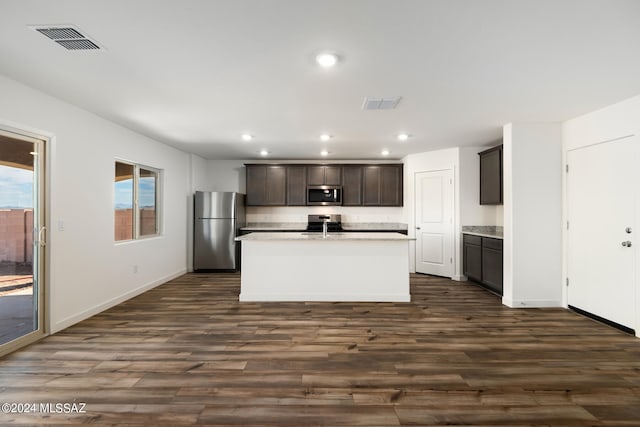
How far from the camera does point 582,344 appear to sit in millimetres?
3018

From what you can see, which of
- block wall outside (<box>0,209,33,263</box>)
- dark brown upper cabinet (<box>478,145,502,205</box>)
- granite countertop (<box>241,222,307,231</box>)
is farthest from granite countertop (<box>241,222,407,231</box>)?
block wall outside (<box>0,209,33,263</box>)

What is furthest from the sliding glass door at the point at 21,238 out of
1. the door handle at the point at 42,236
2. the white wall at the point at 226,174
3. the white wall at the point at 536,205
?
the white wall at the point at 536,205

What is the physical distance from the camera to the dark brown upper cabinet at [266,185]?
271 inches

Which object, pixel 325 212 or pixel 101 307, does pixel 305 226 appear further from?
pixel 101 307

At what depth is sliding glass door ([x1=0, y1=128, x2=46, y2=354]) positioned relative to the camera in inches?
113

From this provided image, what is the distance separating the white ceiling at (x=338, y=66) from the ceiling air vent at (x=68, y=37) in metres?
0.06

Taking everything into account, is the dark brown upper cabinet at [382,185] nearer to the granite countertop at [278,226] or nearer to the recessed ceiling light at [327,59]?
the granite countertop at [278,226]

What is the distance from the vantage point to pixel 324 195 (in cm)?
687

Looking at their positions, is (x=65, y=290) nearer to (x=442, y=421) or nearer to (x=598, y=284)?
(x=442, y=421)

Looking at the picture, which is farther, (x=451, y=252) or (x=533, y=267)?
(x=451, y=252)

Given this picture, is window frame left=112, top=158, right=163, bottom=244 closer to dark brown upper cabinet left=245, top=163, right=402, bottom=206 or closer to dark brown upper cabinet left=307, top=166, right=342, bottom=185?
dark brown upper cabinet left=245, top=163, right=402, bottom=206

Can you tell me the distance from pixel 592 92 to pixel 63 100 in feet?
17.6

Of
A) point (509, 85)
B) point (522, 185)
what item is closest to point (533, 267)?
point (522, 185)

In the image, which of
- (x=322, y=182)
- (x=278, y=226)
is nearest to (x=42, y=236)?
(x=278, y=226)
